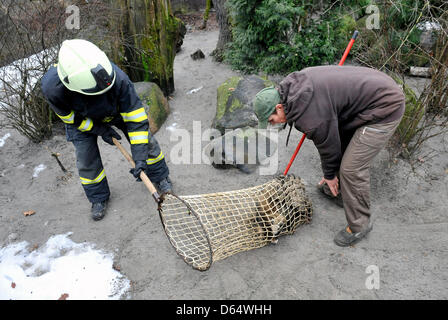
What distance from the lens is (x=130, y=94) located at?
109 inches

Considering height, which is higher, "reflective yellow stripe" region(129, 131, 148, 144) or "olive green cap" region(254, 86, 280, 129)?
"olive green cap" region(254, 86, 280, 129)

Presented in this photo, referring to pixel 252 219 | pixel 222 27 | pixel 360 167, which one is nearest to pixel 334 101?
pixel 360 167

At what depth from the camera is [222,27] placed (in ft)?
24.1

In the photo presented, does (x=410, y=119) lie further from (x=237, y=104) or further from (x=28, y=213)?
(x=28, y=213)

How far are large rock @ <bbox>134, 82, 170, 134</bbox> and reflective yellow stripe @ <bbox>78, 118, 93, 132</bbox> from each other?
180 centimetres

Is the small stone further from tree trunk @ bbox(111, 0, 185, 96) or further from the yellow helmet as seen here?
tree trunk @ bbox(111, 0, 185, 96)

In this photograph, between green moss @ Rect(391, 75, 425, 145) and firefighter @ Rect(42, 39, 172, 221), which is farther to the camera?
green moss @ Rect(391, 75, 425, 145)

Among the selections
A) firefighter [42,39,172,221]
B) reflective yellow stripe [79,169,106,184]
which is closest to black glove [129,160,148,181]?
firefighter [42,39,172,221]

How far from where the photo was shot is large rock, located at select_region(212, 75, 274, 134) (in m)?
4.48

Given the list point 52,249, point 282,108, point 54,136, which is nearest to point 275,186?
point 282,108

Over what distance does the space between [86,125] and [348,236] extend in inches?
105

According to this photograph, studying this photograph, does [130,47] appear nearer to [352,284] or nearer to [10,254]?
[10,254]

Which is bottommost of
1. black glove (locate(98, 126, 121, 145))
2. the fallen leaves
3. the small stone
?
the fallen leaves

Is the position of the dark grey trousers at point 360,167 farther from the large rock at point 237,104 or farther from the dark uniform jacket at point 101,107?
the large rock at point 237,104
